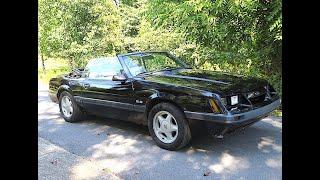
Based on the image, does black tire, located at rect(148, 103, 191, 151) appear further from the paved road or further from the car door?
the car door

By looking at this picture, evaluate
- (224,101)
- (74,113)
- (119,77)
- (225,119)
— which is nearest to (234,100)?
(224,101)

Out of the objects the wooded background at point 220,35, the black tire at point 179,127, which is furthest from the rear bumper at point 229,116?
the wooded background at point 220,35

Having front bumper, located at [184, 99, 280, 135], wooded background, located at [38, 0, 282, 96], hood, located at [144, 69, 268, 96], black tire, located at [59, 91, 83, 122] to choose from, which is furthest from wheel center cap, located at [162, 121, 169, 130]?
wooded background, located at [38, 0, 282, 96]

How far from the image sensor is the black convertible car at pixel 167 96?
4695 mm

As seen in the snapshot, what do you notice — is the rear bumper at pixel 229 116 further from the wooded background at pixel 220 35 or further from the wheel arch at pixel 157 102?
the wooded background at pixel 220 35

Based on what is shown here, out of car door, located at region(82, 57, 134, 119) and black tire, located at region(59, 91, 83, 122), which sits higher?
car door, located at region(82, 57, 134, 119)

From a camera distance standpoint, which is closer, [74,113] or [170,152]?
[170,152]

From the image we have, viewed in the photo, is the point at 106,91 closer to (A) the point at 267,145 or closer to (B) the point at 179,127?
(B) the point at 179,127

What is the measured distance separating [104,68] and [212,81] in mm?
2157

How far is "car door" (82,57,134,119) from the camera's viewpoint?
5.79 m

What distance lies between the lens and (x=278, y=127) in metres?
Result: 6.15

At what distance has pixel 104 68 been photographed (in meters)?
6.44

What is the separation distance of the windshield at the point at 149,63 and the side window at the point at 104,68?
20cm
